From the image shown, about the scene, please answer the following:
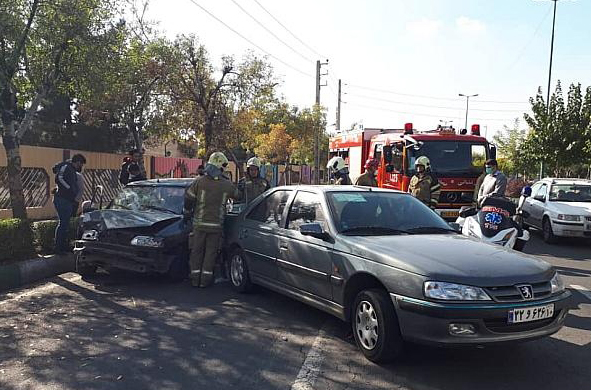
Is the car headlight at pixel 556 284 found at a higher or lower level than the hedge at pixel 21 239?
higher

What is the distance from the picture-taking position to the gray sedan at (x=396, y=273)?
403 cm

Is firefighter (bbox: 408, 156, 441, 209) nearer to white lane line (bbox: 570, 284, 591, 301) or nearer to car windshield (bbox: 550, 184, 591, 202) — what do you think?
white lane line (bbox: 570, 284, 591, 301)

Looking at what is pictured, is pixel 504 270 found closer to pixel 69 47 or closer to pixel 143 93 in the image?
pixel 69 47

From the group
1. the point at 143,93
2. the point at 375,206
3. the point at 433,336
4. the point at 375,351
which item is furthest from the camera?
the point at 143,93

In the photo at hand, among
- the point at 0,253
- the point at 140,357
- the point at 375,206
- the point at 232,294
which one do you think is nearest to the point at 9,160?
the point at 0,253

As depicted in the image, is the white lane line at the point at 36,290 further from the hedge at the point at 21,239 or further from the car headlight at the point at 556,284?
the car headlight at the point at 556,284

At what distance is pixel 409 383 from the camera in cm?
409

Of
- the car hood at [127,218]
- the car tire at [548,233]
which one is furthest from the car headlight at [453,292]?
the car tire at [548,233]

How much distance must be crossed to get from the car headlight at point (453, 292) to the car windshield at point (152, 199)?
15.2ft

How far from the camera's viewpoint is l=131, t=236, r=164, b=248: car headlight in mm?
6973

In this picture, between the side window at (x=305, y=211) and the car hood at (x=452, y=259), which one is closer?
the car hood at (x=452, y=259)

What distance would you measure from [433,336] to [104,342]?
3.02m

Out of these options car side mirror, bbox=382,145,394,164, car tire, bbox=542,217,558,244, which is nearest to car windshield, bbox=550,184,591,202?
car tire, bbox=542,217,558,244

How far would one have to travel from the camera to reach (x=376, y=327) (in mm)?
4426
